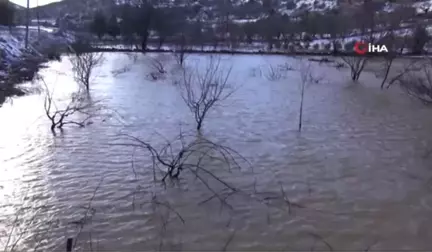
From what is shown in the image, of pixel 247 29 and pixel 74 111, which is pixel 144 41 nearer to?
pixel 247 29

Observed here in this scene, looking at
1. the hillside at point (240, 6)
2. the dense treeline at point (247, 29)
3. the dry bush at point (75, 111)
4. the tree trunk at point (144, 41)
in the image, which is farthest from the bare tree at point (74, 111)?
the hillside at point (240, 6)

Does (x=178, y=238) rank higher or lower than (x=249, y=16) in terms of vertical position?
lower

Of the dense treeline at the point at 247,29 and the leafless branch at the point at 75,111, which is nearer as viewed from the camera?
the leafless branch at the point at 75,111

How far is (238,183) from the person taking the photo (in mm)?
6406

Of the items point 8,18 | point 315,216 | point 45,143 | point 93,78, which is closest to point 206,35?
point 8,18

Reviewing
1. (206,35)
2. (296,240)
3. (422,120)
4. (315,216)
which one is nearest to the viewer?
(296,240)

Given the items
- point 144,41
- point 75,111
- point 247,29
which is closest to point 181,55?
point 75,111

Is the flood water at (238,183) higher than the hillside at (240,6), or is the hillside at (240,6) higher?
the hillside at (240,6)

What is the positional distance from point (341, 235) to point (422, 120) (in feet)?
24.1

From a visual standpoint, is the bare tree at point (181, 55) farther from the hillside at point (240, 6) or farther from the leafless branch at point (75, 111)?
the hillside at point (240, 6)

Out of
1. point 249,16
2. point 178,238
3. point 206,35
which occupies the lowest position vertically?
point 178,238

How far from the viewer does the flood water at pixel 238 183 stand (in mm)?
4855

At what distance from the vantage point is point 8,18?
37.6 meters

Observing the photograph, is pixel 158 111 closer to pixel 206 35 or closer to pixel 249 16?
pixel 206 35
